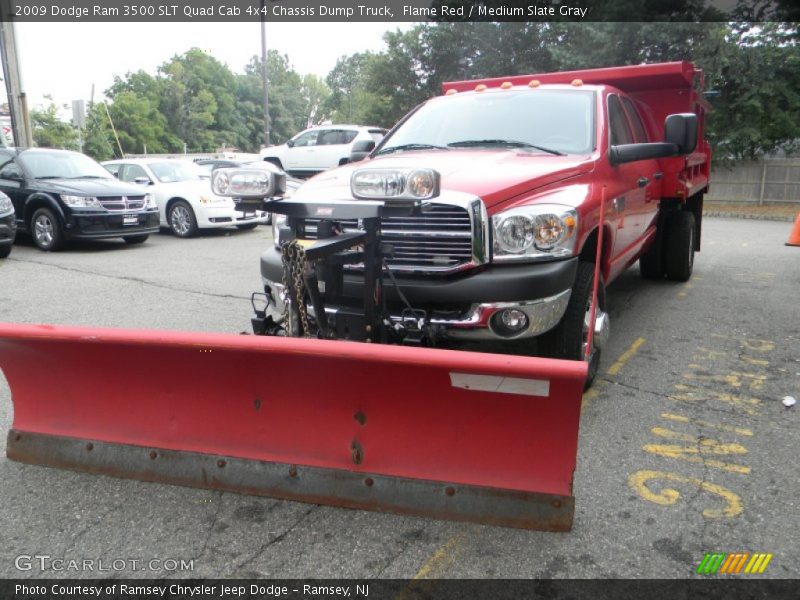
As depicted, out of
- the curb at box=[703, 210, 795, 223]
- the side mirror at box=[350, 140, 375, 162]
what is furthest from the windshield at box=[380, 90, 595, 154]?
the curb at box=[703, 210, 795, 223]

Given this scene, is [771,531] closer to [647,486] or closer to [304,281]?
[647,486]

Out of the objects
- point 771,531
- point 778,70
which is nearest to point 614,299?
point 771,531

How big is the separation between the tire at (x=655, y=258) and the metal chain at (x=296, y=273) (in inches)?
223

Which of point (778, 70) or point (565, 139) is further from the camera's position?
point (778, 70)

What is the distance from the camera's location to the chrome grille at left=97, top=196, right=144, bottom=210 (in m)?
10.9

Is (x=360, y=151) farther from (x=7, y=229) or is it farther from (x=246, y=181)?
(x=7, y=229)

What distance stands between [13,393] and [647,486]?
312 cm

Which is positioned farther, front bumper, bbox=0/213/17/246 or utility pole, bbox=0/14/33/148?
utility pole, bbox=0/14/33/148

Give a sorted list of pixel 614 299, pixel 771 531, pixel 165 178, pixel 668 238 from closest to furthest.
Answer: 1. pixel 771 531
2. pixel 614 299
3. pixel 668 238
4. pixel 165 178

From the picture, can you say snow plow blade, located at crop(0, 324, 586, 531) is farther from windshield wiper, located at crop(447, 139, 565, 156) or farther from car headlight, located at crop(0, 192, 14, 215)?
car headlight, located at crop(0, 192, 14, 215)

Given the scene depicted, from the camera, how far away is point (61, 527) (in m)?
2.80

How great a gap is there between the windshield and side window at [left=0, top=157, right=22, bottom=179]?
8667 mm

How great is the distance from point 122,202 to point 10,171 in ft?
6.72

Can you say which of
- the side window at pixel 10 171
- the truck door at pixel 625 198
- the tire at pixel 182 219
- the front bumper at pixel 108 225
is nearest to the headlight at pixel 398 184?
the truck door at pixel 625 198
